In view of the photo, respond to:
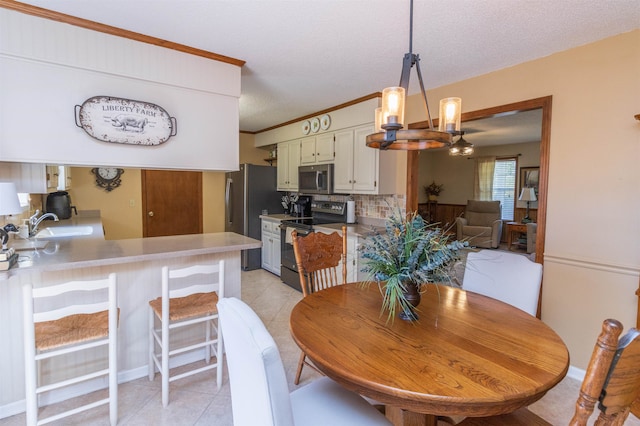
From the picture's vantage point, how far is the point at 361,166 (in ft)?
12.4

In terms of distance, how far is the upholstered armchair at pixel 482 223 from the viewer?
21.5 feet

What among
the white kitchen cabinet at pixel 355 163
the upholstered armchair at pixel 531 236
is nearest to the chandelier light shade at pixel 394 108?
the white kitchen cabinet at pixel 355 163

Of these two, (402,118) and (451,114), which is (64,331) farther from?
(451,114)

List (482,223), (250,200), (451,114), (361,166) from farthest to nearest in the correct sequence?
(482,223) < (250,200) < (361,166) < (451,114)

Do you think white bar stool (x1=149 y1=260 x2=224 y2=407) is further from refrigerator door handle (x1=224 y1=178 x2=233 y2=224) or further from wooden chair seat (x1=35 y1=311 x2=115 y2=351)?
refrigerator door handle (x1=224 y1=178 x2=233 y2=224)

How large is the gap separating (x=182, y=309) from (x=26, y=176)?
1.67 meters

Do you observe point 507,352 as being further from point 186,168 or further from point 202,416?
point 186,168

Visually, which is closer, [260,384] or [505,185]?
[260,384]

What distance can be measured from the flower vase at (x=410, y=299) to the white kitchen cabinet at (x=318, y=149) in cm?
295

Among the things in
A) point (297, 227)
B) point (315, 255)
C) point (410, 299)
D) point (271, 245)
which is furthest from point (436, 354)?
point (271, 245)

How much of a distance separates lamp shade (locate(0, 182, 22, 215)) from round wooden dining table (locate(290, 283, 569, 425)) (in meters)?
1.63

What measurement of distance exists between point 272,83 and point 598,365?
10.5ft

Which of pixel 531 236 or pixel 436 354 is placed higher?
pixel 436 354

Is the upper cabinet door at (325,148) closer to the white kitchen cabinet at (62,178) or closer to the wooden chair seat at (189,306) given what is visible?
the wooden chair seat at (189,306)
